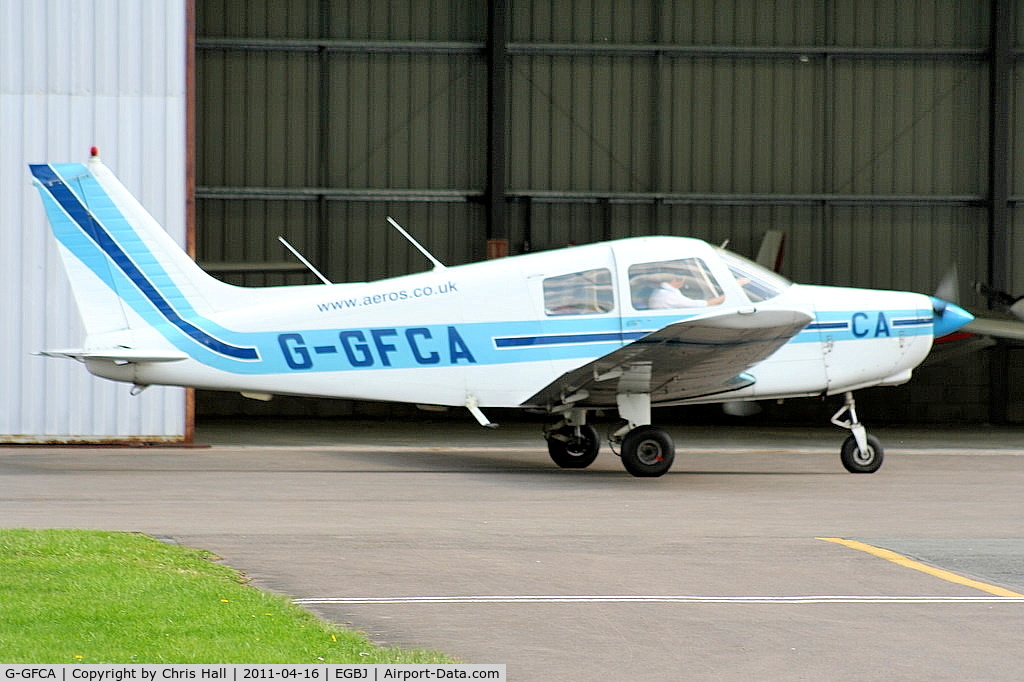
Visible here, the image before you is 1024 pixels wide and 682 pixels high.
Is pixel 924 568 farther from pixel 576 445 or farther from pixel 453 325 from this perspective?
pixel 576 445

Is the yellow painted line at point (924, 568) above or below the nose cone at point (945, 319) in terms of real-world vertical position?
below

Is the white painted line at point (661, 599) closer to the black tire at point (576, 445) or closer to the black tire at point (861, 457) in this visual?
the black tire at point (861, 457)

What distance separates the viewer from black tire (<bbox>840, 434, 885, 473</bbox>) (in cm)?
1473

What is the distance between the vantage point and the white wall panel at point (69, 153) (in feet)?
57.1

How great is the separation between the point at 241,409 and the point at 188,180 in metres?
10.0

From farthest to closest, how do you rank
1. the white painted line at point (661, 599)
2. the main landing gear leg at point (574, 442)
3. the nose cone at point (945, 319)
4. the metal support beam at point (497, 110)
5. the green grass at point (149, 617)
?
the metal support beam at point (497, 110), the main landing gear leg at point (574, 442), the nose cone at point (945, 319), the white painted line at point (661, 599), the green grass at point (149, 617)

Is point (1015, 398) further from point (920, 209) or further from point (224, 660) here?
point (224, 660)

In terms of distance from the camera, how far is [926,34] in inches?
1062

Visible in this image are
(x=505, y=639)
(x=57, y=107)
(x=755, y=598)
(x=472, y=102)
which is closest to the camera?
(x=505, y=639)

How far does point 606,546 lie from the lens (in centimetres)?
913

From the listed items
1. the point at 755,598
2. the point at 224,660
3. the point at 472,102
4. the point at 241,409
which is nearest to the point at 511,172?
the point at 472,102

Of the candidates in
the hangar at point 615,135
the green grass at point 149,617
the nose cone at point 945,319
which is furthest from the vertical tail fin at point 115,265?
the hangar at point 615,135

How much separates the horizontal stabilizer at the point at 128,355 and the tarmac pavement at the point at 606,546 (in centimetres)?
126

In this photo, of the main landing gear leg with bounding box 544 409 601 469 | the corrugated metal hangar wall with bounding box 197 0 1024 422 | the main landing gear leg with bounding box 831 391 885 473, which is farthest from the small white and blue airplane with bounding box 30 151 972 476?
the corrugated metal hangar wall with bounding box 197 0 1024 422
